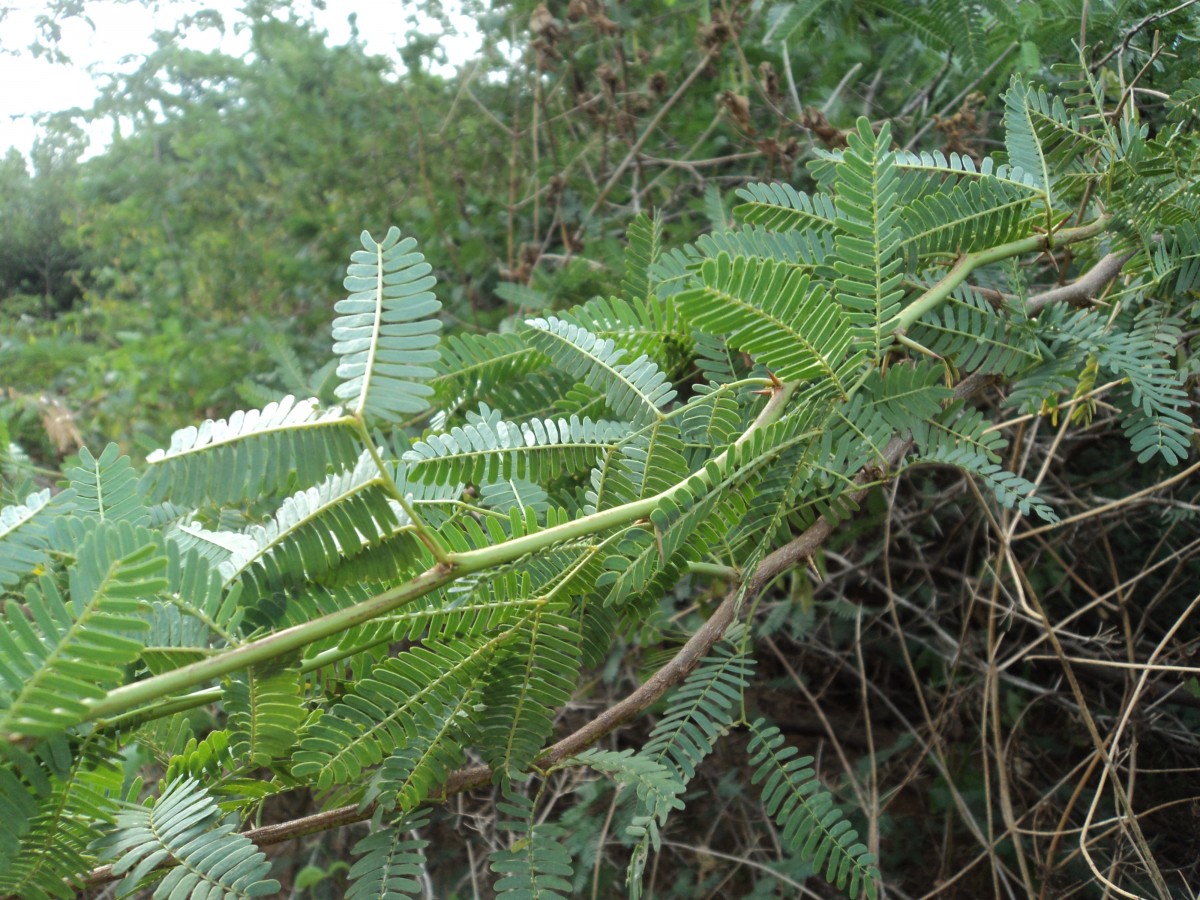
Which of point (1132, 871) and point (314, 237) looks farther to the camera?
point (314, 237)

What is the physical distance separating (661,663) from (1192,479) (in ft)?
2.07

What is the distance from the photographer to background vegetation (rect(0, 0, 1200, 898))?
906mm

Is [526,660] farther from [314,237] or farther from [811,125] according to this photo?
[314,237]

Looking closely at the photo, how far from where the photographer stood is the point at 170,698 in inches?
16.1

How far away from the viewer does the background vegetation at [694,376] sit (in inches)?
35.7

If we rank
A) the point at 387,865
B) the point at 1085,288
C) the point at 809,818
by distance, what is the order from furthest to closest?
1. the point at 1085,288
2. the point at 809,818
3. the point at 387,865

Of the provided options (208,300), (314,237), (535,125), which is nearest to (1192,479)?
(535,125)

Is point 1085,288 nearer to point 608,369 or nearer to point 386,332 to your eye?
point 608,369

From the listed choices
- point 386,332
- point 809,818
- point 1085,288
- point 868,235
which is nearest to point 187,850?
point 386,332

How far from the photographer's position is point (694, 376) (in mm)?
734

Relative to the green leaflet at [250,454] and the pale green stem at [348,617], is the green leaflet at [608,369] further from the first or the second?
the green leaflet at [250,454]

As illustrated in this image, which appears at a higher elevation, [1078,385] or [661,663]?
[1078,385]

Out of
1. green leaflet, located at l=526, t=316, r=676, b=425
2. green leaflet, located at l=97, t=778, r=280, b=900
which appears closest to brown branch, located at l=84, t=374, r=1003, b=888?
green leaflet, located at l=97, t=778, r=280, b=900

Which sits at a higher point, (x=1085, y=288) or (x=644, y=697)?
(x=1085, y=288)
